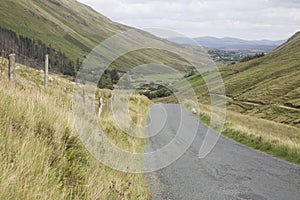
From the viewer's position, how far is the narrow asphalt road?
9.83 meters

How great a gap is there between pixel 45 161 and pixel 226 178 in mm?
7627

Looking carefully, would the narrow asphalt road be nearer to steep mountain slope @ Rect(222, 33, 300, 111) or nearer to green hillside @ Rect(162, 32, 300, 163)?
green hillside @ Rect(162, 32, 300, 163)

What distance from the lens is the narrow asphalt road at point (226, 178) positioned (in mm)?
9828

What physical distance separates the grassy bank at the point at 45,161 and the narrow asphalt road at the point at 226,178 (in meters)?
2.12

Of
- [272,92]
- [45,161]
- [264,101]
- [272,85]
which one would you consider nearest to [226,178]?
[45,161]

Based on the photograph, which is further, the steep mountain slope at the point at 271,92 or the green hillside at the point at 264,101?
the steep mountain slope at the point at 271,92

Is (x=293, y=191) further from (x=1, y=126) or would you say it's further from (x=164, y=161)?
(x=1, y=126)

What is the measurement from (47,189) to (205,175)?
828 centimetres

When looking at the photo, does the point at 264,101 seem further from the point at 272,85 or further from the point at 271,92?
the point at 272,85

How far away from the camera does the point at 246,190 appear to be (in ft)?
33.9

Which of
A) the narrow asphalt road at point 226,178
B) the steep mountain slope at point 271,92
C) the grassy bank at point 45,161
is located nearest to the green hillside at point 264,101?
the steep mountain slope at point 271,92

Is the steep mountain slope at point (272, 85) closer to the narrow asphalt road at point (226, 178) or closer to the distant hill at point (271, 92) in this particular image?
the distant hill at point (271, 92)

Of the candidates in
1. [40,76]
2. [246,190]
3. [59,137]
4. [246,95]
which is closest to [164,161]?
[246,190]

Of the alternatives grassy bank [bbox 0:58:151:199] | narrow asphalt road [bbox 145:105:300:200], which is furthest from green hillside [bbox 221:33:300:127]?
grassy bank [bbox 0:58:151:199]
